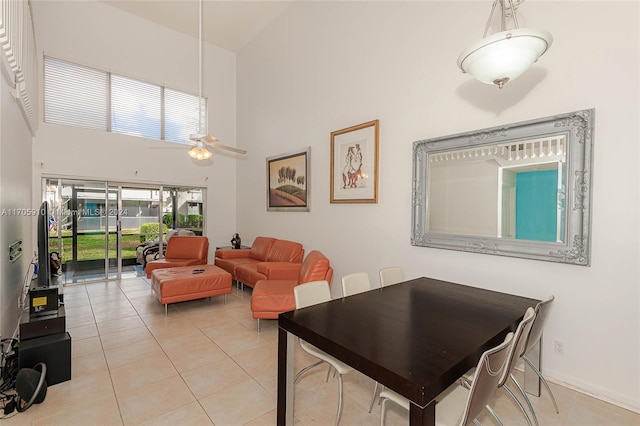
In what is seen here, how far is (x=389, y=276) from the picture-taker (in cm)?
295

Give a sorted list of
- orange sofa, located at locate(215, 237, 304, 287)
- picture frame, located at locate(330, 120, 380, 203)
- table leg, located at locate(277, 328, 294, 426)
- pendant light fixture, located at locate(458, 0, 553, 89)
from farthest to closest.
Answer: orange sofa, located at locate(215, 237, 304, 287) < picture frame, located at locate(330, 120, 380, 203) < table leg, located at locate(277, 328, 294, 426) < pendant light fixture, located at locate(458, 0, 553, 89)

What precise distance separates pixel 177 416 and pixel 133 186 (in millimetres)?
5473

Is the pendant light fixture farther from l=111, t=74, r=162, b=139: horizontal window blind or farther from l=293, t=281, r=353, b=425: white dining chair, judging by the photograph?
l=111, t=74, r=162, b=139: horizontal window blind

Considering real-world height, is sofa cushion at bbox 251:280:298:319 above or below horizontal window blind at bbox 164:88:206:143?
below

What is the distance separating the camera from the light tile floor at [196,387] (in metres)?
2.08

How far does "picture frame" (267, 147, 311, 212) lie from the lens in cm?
523

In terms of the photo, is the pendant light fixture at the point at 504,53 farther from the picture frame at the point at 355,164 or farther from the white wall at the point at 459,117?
the picture frame at the point at 355,164

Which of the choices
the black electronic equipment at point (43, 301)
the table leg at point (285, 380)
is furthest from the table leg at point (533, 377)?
the black electronic equipment at point (43, 301)

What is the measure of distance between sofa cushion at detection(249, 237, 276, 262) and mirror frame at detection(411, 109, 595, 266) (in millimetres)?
3361

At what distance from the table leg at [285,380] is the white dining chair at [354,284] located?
2.44ft

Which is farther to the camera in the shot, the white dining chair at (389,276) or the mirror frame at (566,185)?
the white dining chair at (389,276)

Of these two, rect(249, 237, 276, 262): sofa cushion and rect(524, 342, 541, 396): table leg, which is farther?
rect(249, 237, 276, 262): sofa cushion

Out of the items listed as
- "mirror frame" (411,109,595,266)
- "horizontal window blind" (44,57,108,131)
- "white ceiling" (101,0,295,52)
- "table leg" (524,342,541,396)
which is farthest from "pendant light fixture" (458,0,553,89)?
"horizontal window blind" (44,57,108,131)

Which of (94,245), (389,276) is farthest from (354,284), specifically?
(94,245)
